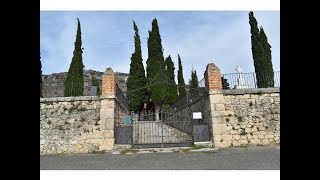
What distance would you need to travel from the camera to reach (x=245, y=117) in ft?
31.8

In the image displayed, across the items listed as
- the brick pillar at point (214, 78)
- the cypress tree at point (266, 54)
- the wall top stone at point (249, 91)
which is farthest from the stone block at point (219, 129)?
the cypress tree at point (266, 54)

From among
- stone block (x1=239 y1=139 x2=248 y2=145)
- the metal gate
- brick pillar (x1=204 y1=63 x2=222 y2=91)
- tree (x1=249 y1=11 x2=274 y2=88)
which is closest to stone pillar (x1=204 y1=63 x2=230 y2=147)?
brick pillar (x1=204 y1=63 x2=222 y2=91)

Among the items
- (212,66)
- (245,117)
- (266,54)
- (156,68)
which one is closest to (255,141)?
(245,117)

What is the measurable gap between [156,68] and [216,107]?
672 inches

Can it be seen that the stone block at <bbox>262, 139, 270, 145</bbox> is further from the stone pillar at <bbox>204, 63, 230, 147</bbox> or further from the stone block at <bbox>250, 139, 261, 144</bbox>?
the stone pillar at <bbox>204, 63, 230, 147</bbox>

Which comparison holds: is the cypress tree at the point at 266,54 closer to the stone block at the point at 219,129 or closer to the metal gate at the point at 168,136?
the metal gate at the point at 168,136

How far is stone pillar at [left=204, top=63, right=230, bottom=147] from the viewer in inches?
372

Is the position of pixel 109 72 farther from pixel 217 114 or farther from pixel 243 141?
pixel 243 141

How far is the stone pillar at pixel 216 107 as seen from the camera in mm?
9453

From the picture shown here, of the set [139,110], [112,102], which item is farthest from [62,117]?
[139,110]

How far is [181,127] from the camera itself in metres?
13.6
